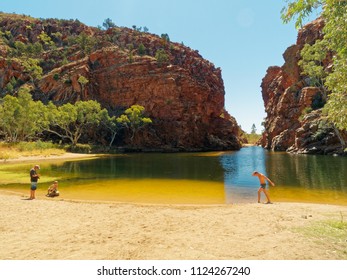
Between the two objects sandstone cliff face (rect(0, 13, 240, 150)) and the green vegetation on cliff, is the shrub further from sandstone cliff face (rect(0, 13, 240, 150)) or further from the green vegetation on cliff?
the green vegetation on cliff

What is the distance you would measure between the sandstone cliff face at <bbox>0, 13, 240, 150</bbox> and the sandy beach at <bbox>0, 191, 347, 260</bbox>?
73.7 meters

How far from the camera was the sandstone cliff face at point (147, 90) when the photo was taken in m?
86.9

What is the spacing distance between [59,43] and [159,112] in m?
64.2

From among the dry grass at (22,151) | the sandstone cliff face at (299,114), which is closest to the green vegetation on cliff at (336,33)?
the dry grass at (22,151)

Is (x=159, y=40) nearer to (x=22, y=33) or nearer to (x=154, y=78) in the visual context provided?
(x=154, y=78)

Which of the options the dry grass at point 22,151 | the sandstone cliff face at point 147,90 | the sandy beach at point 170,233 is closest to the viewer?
the sandy beach at point 170,233

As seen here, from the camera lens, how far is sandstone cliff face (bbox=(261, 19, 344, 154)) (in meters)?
59.1

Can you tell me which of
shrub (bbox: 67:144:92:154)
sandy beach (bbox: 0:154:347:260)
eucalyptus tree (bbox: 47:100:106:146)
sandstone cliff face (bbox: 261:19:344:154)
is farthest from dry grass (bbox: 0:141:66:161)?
sandstone cliff face (bbox: 261:19:344:154)

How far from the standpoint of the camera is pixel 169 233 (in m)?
8.27

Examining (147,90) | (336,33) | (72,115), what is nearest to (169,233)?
(336,33)

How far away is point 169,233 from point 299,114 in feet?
265

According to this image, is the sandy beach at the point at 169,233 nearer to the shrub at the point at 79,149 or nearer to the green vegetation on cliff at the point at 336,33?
the green vegetation on cliff at the point at 336,33

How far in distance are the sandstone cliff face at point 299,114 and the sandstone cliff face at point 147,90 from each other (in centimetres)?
2014
